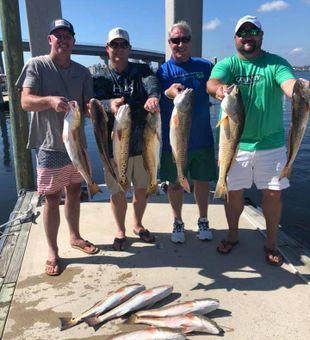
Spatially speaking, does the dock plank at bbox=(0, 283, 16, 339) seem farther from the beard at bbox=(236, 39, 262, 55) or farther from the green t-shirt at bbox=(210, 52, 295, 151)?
the beard at bbox=(236, 39, 262, 55)

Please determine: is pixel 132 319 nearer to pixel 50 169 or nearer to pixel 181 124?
pixel 50 169

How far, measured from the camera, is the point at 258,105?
3.75 m

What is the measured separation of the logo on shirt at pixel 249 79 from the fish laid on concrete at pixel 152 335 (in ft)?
8.00

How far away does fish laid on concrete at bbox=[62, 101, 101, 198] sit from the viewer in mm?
3406

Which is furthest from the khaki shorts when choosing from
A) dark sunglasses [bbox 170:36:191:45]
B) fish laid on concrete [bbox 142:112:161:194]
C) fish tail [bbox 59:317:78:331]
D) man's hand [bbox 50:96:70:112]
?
fish tail [bbox 59:317:78:331]

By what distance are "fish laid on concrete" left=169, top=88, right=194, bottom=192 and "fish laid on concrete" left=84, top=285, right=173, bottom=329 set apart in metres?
1.09

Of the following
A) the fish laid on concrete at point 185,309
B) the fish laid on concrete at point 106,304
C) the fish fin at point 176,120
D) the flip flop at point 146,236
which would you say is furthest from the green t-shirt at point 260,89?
the fish laid on concrete at point 106,304

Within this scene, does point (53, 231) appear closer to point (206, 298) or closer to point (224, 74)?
point (206, 298)

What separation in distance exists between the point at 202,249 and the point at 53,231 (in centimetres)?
180

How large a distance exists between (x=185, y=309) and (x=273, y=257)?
143 centimetres

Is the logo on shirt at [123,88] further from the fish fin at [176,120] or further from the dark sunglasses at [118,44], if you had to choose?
the fish fin at [176,120]

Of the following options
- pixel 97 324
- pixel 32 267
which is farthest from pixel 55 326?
pixel 32 267

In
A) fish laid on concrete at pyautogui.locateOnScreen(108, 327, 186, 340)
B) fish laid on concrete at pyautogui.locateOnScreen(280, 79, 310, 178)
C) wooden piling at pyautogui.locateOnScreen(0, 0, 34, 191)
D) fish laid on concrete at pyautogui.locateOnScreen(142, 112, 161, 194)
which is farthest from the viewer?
wooden piling at pyautogui.locateOnScreen(0, 0, 34, 191)

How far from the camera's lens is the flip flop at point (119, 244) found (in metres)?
4.54
